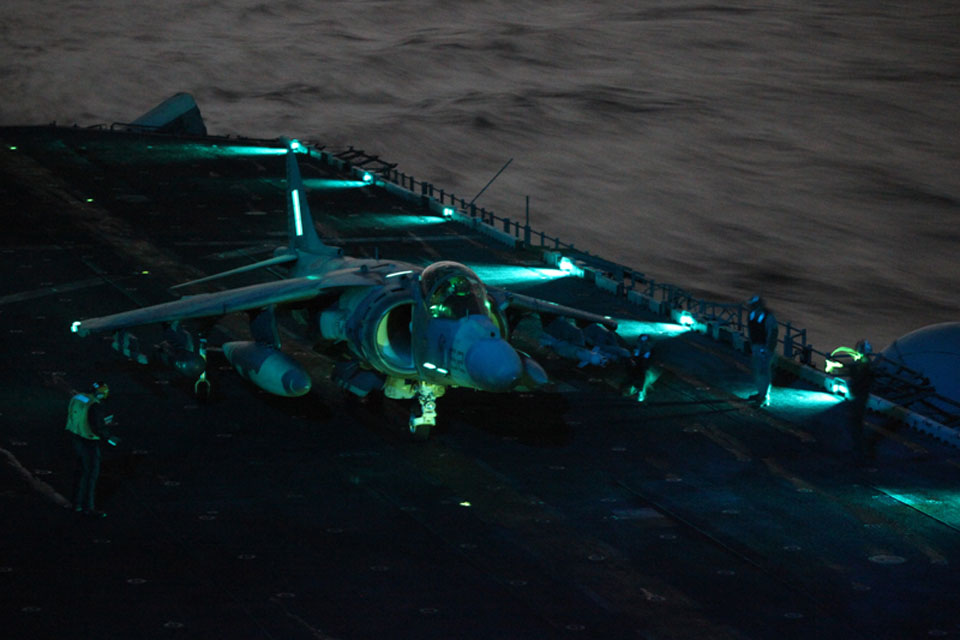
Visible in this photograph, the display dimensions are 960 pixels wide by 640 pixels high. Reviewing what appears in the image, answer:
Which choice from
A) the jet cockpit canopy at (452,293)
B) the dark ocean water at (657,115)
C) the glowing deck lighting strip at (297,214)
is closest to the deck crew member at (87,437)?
the jet cockpit canopy at (452,293)

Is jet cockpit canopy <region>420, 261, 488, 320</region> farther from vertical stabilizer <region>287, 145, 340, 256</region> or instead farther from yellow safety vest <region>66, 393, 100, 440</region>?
vertical stabilizer <region>287, 145, 340, 256</region>

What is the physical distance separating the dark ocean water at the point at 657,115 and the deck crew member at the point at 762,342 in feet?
114

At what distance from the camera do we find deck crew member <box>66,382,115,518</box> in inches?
772

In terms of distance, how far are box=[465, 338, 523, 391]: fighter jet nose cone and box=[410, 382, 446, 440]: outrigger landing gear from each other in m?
2.45

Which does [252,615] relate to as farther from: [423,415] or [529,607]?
[423,415]

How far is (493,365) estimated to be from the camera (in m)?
22.1

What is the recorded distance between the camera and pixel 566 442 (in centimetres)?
2525

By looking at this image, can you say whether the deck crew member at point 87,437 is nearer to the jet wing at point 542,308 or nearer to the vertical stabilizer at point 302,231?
the jet wing at point 542,308

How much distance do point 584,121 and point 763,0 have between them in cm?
7621

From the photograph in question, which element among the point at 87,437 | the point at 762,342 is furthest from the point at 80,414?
the point at 762,342

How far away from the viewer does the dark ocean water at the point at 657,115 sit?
77.5m

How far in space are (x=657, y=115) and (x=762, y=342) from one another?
94356mm

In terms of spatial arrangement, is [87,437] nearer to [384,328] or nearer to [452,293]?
[384,328]

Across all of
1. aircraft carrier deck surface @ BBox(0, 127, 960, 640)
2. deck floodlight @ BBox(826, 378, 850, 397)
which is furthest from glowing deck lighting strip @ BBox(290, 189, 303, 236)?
deck floodlight @ BBox(826, 378, 850, 397)
